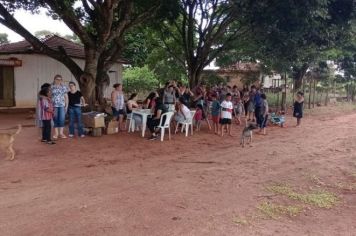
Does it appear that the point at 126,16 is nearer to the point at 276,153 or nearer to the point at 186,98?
the point at 186,98

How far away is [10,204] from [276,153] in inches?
270

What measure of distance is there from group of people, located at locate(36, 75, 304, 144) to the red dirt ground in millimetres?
678

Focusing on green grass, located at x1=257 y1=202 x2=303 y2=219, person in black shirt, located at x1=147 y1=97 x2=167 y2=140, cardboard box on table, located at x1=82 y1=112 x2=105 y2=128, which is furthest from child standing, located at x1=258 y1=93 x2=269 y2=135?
green grass, located at x1=257 y1=202 x2=303 y2=219

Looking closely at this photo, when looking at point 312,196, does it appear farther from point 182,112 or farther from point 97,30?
point 97,30

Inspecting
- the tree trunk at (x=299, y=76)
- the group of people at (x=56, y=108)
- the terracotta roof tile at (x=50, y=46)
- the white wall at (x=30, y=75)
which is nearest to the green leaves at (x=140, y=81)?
the terracotta roof tile at (x=50, y=46)

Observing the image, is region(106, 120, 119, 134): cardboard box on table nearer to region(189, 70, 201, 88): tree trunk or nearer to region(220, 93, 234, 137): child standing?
region(220, 93, 234, 137): child standing

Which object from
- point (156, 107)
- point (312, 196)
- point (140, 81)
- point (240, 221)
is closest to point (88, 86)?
point (156, 107)

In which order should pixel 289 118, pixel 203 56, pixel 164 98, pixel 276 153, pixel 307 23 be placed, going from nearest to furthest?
pixel 276 153 < pixel 307 23 < pixel 164 98 < pixel 289 118 < pixel 203 56

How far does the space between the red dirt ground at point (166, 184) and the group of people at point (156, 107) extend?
2.23ft

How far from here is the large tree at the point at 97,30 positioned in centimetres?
1294

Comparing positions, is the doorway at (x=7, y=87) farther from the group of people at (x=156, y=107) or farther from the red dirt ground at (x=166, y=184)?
the group of people at (x=156, y=107)

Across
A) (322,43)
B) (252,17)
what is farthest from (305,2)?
(322,43)

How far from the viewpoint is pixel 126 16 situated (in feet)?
44.7

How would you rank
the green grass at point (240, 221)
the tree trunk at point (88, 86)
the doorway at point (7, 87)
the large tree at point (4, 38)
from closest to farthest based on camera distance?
1. the green grass at point (240, 221)
2. the tree trunk at point (88, 86)
3. the doorway at point (7, 87)
4. the large tree at point (4, 38)
